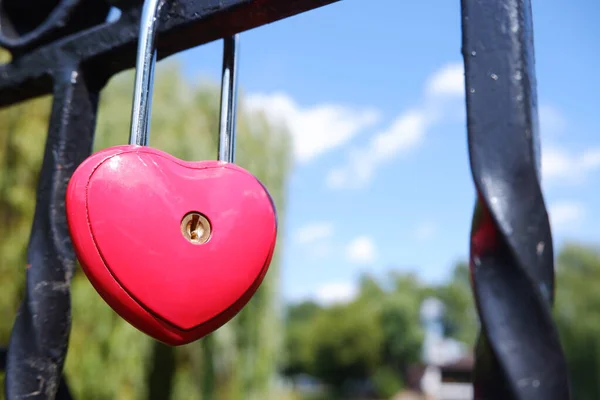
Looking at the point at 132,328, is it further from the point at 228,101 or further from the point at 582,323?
the point at 582,323

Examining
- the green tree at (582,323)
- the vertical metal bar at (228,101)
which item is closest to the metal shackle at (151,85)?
the vertical metal bar at (228,101)

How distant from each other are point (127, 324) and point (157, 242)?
13.3ft

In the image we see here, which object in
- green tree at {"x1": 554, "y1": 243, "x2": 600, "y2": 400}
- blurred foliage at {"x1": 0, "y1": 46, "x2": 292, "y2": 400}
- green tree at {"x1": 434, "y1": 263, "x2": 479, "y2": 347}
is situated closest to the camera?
blurred foliage at {"x1": 0, "y1": 46, "x2": 292, "y2": 400}

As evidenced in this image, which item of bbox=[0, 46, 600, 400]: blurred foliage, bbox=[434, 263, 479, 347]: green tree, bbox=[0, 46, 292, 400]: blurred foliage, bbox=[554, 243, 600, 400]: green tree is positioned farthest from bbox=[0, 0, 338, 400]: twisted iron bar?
bbox=[434, 263, 479, 347]: green tree

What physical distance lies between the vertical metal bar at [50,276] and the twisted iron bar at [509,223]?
0.37m

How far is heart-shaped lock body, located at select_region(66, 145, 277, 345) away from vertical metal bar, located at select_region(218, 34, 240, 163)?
9 cm

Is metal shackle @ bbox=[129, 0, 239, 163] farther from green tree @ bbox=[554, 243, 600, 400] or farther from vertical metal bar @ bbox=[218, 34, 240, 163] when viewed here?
green tree @ bbox=[554, 243, 600, 400]

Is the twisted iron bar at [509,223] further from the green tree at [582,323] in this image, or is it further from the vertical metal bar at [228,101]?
the green tree at [582,323]

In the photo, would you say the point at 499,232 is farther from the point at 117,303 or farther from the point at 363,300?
the point at 363,300

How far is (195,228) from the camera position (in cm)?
44

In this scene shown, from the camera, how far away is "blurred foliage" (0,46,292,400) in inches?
159

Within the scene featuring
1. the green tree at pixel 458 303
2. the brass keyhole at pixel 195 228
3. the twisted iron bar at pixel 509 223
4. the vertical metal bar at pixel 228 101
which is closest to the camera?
the twisted iron bar at pixel 509 223

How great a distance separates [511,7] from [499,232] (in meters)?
0.14

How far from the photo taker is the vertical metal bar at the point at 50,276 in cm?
54
